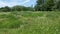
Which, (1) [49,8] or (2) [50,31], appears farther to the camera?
(1) [49,8]

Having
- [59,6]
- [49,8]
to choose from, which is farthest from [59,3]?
[49,8]

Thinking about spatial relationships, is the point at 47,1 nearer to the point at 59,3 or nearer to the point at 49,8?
the point at 49,8

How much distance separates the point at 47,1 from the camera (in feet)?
173

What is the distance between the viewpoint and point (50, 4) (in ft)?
172

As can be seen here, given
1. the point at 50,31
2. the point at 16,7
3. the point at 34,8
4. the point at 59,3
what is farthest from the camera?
the point at 16,7

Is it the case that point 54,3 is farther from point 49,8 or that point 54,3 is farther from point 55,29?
point 55,29

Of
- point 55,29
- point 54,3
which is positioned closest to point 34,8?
point 54,3

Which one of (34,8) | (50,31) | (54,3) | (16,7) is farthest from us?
(16,7)

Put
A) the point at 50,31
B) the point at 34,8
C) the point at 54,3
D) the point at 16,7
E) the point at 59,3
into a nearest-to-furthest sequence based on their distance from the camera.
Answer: the point at 50,31, the point at 59,3, the point at 54,3, the point at 34,8, the point at 16,7

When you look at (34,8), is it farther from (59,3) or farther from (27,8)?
(59,3)

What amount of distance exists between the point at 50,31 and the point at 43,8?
45.5 metres

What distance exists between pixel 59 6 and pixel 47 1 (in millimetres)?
5343

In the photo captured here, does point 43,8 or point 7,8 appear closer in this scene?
point 43,8

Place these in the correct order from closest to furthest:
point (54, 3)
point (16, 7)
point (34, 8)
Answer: point (54, 3) < point (34, 8) < point (16, 7)
